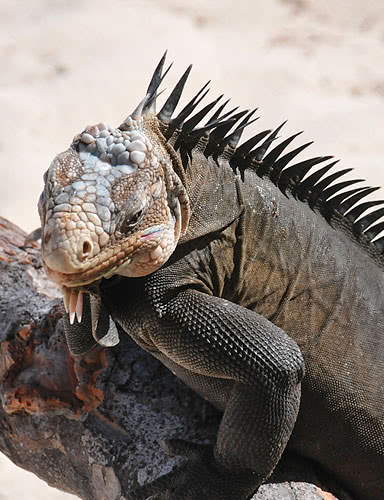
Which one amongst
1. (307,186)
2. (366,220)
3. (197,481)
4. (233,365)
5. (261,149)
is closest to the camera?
(233,365)

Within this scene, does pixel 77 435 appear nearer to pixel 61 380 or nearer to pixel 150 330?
pixel 61 380

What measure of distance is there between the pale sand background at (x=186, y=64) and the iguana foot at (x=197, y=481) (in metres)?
3.81

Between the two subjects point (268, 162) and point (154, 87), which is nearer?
point (154, 87)

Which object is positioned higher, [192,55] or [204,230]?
[192,55]

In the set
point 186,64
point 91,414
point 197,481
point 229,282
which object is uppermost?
point 186,64

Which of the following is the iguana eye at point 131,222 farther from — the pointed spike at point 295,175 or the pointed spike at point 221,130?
the pointed spike at point 295,175

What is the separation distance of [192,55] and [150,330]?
668cm

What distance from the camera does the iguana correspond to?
7.98 ft

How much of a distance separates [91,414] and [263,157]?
45.6 inches

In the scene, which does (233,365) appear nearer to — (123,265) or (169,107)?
(123,265)

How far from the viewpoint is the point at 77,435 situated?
10.3 feet

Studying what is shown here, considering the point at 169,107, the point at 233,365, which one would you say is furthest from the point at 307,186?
the point at 233,365

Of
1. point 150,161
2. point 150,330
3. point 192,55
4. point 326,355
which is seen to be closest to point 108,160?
point 150,161

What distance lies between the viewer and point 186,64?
8.77 metres
